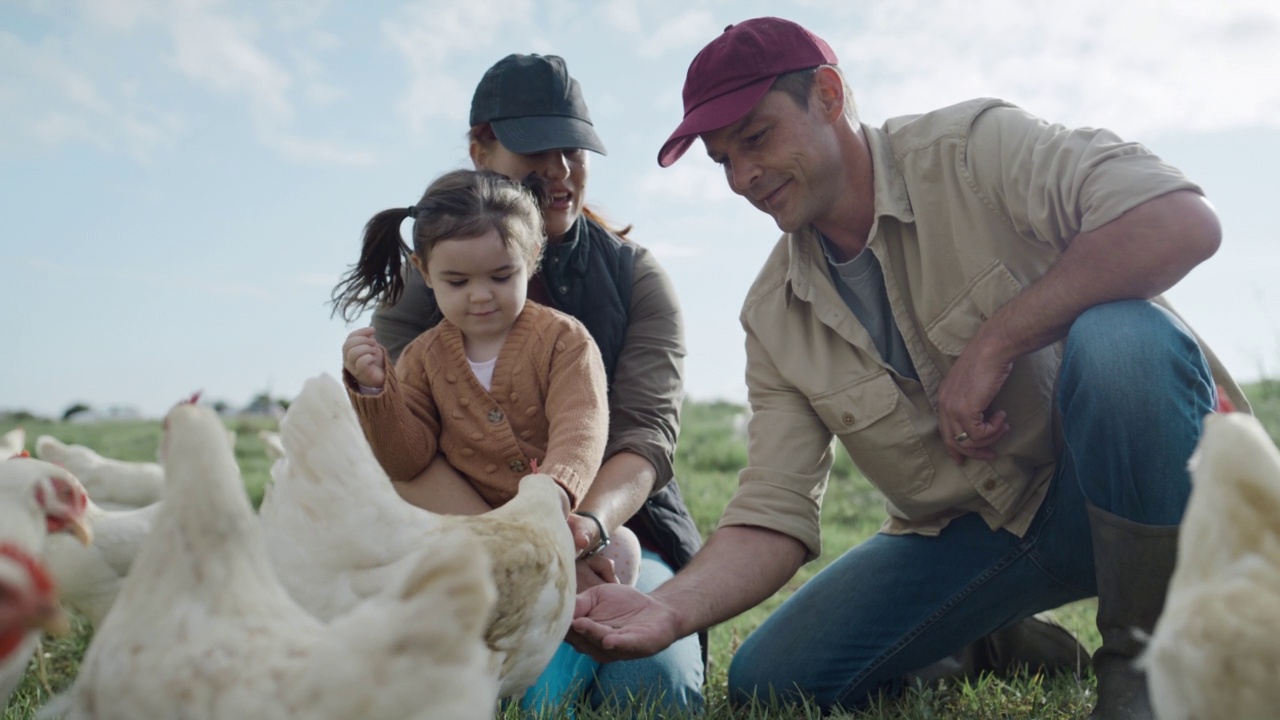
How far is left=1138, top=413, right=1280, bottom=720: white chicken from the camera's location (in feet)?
5.32

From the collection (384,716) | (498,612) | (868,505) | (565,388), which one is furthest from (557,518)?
(868,505)

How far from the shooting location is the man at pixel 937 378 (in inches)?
106

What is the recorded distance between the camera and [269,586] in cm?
188

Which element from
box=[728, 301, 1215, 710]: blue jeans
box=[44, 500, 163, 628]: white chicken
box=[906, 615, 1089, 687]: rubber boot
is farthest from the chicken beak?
box=[906, 615, 1089, 687]: rubber boot

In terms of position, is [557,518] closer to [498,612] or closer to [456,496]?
[498,612]

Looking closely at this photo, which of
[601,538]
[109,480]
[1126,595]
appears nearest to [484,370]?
[601,538]

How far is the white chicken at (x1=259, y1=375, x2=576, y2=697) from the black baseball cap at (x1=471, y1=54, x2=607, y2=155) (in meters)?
1.43

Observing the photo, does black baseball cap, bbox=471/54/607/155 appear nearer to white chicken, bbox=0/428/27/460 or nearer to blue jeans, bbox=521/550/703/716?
blue jeans, bbox=521/550/703/716

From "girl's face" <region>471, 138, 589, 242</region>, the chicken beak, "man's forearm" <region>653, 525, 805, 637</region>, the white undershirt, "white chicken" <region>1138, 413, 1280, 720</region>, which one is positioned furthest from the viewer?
"girl's face" <region>471, 138, 589, 242</region>

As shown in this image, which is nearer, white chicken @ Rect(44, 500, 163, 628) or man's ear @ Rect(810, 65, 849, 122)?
man's ear @ Rect(810, 65, 849, 122)

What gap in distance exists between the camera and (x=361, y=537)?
7.86 feet

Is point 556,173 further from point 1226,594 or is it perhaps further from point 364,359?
Answer: point 1226,594

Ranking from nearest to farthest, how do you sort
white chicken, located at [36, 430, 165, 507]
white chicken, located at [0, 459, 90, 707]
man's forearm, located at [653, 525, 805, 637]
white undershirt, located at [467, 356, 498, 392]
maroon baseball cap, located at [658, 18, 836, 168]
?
white chicken, located at [0, 459, 90, 707], man's forearm, located at [653, 525, 805, 637], maroon baseball cap, located at [658, 18, 836, 168], white undershirt, located at [467, 356, 498, 392], white chicken, located at [36, 430, 165, 507]

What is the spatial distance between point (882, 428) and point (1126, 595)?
2.88ft
